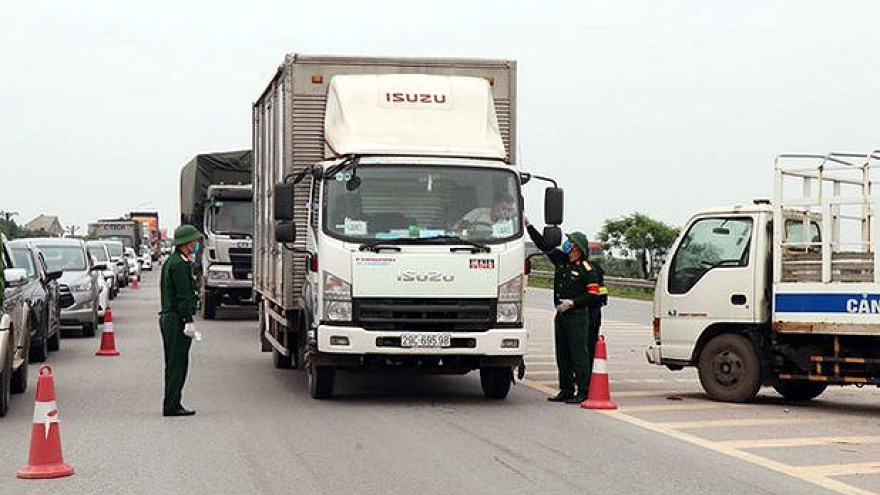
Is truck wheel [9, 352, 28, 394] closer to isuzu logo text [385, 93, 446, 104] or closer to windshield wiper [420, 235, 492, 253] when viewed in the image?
windshield wiper [420, 235, 492, 253]

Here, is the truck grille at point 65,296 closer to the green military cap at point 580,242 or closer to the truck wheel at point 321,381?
the truck wheel at point 321,381

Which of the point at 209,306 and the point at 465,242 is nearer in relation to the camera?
the point at 465,242

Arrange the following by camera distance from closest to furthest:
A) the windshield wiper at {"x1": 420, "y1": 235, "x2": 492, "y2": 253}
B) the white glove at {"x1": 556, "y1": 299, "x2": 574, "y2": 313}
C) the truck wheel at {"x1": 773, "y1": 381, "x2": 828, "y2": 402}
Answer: the windshield wiper at {"x1": 420, "y1": 235, "x2": 492, "y2": 253}
the white glove at {"x1": 556, "y1": 299, "x2": 574, "y2": 313}
the truck wheel at {"x1": 773, "y1": 381, "x2": 828, "y2": 402}

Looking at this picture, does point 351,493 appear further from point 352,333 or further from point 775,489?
point 352,333

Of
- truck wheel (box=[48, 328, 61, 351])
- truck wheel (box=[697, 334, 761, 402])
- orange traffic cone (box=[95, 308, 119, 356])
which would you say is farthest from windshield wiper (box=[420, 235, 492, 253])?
truck wheel (box=[48, 328, 61, 351])

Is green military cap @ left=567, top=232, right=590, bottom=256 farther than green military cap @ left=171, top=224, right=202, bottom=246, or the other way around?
green military cap @ left=567, top=232, right=590, bottom=256

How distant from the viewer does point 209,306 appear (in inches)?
1175

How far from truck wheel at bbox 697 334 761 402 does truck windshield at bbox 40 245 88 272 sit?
1412 cm

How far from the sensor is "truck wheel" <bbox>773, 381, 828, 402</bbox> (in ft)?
48.1

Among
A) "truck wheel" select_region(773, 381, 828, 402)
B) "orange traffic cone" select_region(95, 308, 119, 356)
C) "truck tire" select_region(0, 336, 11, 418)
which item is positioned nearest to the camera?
"truck tire" select_region(0, 336, 11, 418)

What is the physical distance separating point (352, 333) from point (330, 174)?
5.42 ft

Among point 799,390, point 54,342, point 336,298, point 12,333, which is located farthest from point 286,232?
point 54,342

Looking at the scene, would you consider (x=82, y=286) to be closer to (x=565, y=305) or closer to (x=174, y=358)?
(x=174, y=358)

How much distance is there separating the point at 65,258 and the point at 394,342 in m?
13.8
